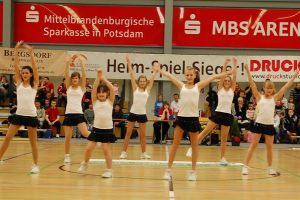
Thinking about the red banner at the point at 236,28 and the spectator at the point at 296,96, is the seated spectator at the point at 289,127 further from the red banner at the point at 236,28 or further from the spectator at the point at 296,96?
the red banner at the point at 236,28

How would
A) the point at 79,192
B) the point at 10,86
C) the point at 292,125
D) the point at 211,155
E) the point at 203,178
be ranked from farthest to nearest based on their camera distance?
the point at 10,86
the point at 292,125
the point at 211,155
the point at 203,178
the point at 79,192

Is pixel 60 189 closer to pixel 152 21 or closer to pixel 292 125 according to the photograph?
pixel 292 125

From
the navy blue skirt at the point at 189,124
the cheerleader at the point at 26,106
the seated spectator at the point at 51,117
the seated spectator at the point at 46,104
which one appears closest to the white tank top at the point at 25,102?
the cheerleader at the point at 26,106

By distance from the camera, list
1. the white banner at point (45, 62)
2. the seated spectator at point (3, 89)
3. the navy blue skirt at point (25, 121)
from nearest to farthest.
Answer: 1. the navy blue skirt at point (25, 121)
2. the white banner at point (45, 62)
3. the seated spectator at point (3, 89)

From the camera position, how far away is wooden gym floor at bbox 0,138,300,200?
22.7 feet

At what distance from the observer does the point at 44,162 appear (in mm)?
10547

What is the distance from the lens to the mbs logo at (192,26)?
21375 millimetres

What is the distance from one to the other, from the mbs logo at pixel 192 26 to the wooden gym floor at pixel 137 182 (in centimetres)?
1050

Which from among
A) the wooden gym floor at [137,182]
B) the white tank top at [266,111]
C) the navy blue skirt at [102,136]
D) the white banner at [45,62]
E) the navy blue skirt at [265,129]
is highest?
the white banner at [45,62]

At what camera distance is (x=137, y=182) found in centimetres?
811

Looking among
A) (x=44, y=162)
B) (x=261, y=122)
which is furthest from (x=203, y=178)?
(x=44, y=162)

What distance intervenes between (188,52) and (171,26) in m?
1.32

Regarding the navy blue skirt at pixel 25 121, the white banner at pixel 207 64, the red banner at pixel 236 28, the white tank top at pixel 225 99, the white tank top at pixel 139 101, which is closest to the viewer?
the navy blue skirt at pixel 25 121

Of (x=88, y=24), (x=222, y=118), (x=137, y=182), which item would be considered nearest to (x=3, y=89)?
(x=88, y=24)
